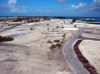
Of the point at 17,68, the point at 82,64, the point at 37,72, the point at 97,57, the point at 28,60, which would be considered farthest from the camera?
the point at 97,57

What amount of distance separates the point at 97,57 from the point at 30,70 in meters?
7.31

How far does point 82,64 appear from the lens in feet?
35.2

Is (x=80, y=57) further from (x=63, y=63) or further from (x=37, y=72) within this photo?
(x=37, y=72)

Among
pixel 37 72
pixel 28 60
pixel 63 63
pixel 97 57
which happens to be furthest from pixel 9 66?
pixel 97 57

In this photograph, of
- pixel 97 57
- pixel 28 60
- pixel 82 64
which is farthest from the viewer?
pixel 97 57

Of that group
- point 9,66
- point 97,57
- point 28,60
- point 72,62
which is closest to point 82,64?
point 72,62

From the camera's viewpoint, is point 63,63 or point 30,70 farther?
point 63,63

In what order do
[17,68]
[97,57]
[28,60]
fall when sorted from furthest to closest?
[97,57], [28,60], [17,68]

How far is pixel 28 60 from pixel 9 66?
2012 mm

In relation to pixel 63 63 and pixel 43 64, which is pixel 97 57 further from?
pixel 43 64

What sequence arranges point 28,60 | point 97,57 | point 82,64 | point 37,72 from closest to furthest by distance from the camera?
point 37,72
point 82,64
point 28,60
point 97,57

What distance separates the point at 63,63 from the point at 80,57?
2.54m

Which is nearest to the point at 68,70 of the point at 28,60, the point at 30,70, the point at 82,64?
the point at 82,64

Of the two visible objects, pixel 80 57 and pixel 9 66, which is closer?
pixel 9 66
